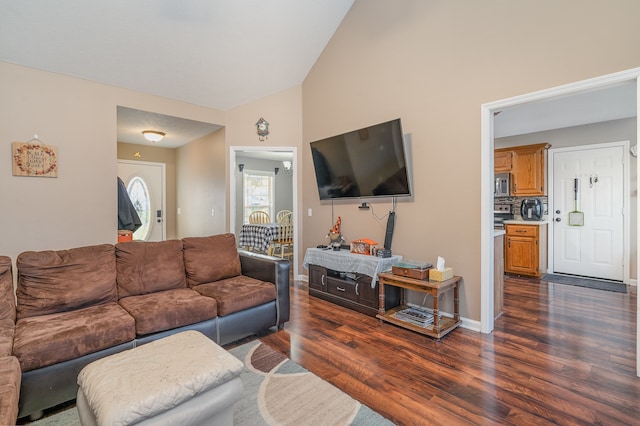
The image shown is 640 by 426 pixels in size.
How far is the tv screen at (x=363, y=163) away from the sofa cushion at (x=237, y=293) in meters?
1.68

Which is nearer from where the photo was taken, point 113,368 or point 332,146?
point 113,368

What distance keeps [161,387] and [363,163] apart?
301cm

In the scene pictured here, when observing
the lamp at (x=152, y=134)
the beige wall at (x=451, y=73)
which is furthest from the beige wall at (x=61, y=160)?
the beige wall at (x=451, y=73)

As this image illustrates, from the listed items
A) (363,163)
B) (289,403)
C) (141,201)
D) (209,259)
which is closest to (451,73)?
(363,163)

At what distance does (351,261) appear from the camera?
3473mm

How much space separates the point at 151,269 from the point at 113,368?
1.37 metres

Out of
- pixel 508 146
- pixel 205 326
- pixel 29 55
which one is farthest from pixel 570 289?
pixel 29 55

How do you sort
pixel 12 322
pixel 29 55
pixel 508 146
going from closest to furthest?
pixel 12 322, pixel 29 55, pixel 508 146

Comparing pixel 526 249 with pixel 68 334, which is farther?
pixel 526 249

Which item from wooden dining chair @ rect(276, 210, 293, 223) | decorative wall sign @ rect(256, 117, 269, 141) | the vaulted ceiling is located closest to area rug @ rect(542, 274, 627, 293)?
the vaulted ceiling

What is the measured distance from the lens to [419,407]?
1.79m

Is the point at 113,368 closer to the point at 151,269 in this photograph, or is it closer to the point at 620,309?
the point at 151,269

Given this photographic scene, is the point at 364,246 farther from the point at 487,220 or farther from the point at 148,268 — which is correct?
the point at 148,268

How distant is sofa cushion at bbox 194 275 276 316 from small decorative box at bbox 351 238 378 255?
3.94 feet
